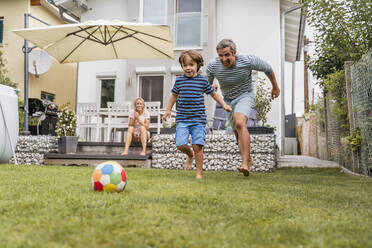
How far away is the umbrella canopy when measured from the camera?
748 centimetres

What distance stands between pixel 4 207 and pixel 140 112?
533 centimetres

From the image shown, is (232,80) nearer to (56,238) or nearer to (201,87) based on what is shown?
(201,87)

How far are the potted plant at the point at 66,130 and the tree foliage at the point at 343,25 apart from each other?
493 cm

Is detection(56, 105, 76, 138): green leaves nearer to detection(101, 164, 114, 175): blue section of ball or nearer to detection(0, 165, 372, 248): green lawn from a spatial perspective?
detection(0, 165, 372, 248): green lawn

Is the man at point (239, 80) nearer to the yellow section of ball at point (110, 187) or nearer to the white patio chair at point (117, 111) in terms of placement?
the yellow section of ball at point (110, 187)

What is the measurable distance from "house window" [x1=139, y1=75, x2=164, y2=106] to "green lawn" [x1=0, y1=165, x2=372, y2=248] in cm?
895

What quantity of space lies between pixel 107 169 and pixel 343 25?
4.76 meters

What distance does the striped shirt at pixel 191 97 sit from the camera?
4449mm

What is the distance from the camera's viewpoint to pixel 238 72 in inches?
185

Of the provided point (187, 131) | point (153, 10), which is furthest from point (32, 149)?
point (153, 10)

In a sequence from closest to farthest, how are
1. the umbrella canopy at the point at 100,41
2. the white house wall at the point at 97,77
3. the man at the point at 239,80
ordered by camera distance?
the man at the point at 239,80 < the umbrella canopy at the point at 100,41 < the white house wall at the point at 97,77

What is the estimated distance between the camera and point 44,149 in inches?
302

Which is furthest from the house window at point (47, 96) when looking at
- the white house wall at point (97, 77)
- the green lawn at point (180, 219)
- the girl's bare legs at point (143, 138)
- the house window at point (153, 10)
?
the green lawn at point (180, 219)

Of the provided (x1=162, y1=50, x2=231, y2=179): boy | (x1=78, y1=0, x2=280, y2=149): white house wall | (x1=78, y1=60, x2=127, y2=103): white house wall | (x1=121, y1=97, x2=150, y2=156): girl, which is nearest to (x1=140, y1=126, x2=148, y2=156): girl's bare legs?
(x1=121, y1=97, x2=150, y2=156): girl
